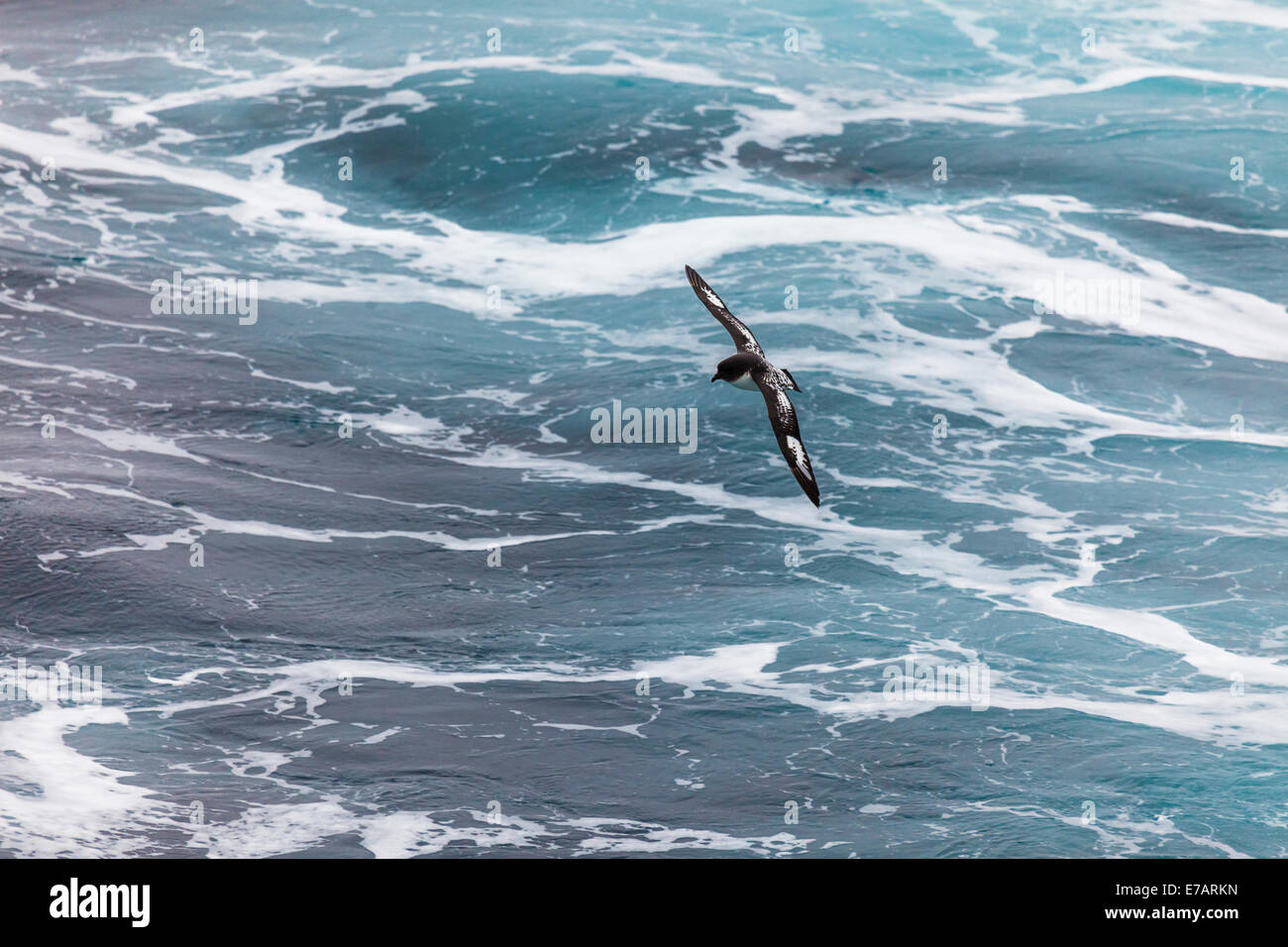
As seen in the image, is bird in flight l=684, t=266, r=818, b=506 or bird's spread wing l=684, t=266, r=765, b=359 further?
bird's spread wing l=684, t=266, r=765, b=359

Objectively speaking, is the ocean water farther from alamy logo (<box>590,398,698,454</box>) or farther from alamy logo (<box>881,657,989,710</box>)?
alamy logo (<box>590,398,698,454</box>)

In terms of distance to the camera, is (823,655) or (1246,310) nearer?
(823,655)

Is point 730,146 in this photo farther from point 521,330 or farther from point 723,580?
point 723,580

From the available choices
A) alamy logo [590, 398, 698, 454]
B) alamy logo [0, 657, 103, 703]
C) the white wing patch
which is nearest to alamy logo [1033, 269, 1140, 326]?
alamy logo [590, 398, 698, 454]

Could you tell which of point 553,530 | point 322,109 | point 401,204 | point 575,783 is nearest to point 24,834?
point 575,783

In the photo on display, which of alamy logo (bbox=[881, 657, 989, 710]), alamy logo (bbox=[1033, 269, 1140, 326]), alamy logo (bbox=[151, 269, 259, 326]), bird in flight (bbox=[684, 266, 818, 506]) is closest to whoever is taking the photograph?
bird in flight (bbox=[684, 266, 818, 506])

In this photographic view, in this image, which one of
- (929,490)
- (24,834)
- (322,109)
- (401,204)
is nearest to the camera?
(24,834)

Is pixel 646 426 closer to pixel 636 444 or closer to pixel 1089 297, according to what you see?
pixel 636 444
